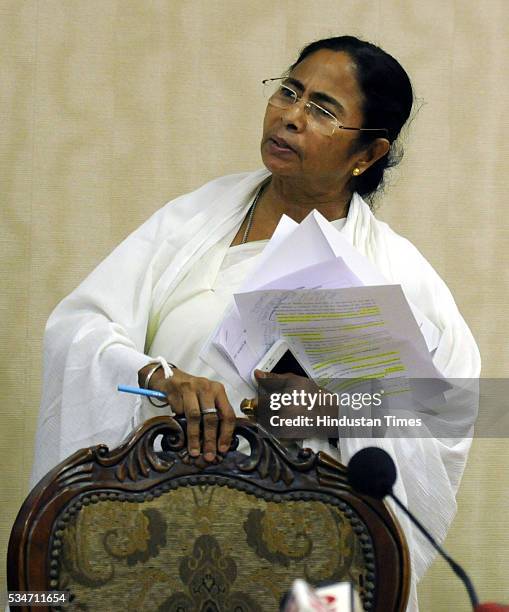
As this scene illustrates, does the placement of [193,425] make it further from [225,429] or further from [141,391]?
[141,391]

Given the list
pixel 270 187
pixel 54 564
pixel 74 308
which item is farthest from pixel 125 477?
pixel 270 187

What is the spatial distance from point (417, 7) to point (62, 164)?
1.06m

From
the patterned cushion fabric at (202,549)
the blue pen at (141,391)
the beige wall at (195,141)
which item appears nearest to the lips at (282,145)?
the blue pen at (141,391)

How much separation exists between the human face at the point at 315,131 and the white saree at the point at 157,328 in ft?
0.38

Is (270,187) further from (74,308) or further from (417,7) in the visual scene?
(417,7)

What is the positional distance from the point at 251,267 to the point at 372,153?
0.34 meters

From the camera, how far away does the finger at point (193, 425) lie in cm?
158

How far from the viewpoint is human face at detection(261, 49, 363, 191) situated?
86.2 inches

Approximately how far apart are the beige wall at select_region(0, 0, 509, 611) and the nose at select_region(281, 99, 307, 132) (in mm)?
1014

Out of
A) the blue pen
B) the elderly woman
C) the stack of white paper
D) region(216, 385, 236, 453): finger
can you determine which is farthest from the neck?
region(216, 385, 236, 453): finger

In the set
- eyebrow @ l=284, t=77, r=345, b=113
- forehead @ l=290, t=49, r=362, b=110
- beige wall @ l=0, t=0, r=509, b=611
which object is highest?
beige wall @ l=0, t=0, r=509, b=611

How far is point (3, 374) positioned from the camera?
3.11m

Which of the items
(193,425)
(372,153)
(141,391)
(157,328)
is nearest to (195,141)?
(372,153)

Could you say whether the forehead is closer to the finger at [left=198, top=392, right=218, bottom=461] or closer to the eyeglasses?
the eyeglasses
